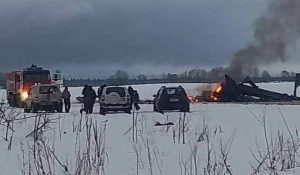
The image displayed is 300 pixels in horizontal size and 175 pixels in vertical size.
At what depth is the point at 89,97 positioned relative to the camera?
3519 centimetres

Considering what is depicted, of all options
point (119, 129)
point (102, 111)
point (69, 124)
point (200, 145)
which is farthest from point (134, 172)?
point (102, 111)

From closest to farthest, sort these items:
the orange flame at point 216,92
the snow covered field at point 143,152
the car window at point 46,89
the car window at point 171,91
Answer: the snow covered field at point 143,152 → the car window at point 171,91 → the car window at point 46,89 → the orange flame at point 216,92

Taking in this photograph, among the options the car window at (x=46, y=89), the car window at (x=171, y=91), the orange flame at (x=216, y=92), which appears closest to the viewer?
the car window at (x=171, y=91)

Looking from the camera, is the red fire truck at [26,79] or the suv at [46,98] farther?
the red fire truck at [26,79]

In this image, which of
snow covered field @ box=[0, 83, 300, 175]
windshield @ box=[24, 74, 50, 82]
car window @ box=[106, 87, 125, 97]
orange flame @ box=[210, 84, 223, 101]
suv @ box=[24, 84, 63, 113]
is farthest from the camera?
orange flame @ box=[210, 84, 223, 101]

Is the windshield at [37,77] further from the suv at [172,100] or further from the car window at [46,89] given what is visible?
the suv at [172,100]

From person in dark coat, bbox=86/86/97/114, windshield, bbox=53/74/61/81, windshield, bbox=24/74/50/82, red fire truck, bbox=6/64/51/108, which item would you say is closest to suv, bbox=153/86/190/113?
person in dark coat, bbox=86/86/97/114

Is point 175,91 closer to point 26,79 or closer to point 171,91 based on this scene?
point 171,91

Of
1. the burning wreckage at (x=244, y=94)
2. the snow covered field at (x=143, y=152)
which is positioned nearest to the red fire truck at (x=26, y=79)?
the burning wreckage at (x=244, y=94)

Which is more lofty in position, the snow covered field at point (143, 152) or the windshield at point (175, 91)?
the windshield at point (175, 91)

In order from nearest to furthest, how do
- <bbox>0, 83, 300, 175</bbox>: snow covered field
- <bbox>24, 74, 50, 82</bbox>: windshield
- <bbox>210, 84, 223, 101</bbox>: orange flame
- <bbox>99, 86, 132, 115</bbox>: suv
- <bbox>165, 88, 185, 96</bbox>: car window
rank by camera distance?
<bbox>0, 83, 300, 175</bbox>: snow covered field
<bbox>99, 86, 132, 115</bbox>: suv
<bbox>165, 88, 185, 96</bbox>: car window
<bbox>24, 74, 50, 82</bbox>: windshield
<bbox>210, 84, 223, 101</bbox>: orange flame

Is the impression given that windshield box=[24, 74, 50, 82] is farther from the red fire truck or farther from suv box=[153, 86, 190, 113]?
suv box=[153, 86, 190, 113]

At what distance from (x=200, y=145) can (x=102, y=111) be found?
19031mm

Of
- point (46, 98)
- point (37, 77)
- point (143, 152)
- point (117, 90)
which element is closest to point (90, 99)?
point (117, 90)
